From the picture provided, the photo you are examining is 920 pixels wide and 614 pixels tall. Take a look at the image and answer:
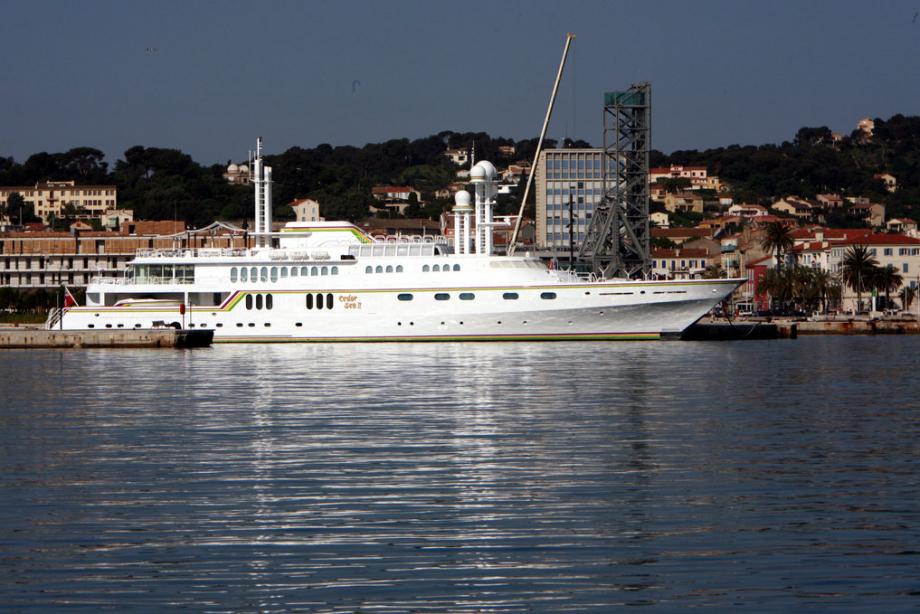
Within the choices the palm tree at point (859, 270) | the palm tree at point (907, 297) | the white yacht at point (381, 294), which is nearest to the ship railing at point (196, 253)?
the white yacht at point (381, 294)

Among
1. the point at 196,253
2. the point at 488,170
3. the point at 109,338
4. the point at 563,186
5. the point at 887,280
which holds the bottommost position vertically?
the point at 109,338

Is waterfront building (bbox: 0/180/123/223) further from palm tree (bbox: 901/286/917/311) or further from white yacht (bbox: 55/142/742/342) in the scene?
white yacht (bbox: 55/142/742/342)

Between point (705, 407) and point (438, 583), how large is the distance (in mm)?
16727

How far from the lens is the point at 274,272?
60750 millimetres

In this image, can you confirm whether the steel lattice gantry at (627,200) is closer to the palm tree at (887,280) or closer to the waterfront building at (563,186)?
the palm tree at (887,280)

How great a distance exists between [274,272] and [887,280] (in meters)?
48.7

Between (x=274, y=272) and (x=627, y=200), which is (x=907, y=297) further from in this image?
(x=274, y=272)

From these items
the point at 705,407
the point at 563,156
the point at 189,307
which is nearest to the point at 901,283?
the point at 563,156

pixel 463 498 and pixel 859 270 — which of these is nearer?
pixel 463 498

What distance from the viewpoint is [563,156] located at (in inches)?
5477

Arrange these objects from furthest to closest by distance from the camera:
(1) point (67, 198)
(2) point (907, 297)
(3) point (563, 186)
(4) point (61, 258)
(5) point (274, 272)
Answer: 1. (1) point (67, 198)
2. (3) point (563, 186)
3. (4) point (61, 258)
4. (2) point (907, 297)
5. (5) point (274, 272)

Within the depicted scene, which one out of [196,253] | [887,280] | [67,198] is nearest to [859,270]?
[887,280]

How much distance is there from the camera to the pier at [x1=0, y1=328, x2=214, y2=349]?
192 feet

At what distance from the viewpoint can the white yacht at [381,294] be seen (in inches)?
2253
